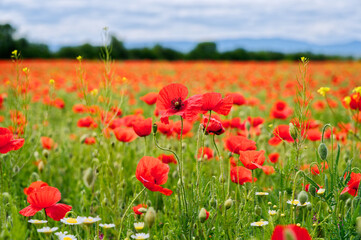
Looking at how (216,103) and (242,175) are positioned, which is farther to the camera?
(242,175)

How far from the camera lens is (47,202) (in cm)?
129

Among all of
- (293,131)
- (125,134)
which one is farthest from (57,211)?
(293,131)

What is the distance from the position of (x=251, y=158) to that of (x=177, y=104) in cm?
37

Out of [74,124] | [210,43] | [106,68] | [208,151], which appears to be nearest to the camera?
[106,68]

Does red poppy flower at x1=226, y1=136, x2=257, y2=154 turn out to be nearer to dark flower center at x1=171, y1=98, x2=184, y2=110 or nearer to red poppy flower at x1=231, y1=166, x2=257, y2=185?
red poppy flower at x1=231, y1=166, x2=257, y2=185

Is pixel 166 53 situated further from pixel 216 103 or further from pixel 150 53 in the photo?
pixel 216 103

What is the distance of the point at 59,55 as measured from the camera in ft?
100

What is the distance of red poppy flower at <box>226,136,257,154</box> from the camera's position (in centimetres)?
159

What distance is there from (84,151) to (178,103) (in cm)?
184

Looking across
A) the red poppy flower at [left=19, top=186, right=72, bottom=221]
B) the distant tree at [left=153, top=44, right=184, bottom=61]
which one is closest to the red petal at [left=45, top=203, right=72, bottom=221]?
the red poppy flower at [left=19, top=186, right=72, bottom=221]

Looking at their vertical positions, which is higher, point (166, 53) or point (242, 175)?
point (166, 53)

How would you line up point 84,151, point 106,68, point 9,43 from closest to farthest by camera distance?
1. point 106,68
2. point 84,151
3. point 9,43

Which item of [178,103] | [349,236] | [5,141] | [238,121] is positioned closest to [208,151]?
[238,121]

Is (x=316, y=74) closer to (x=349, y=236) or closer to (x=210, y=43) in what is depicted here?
(x=349, y=236)
